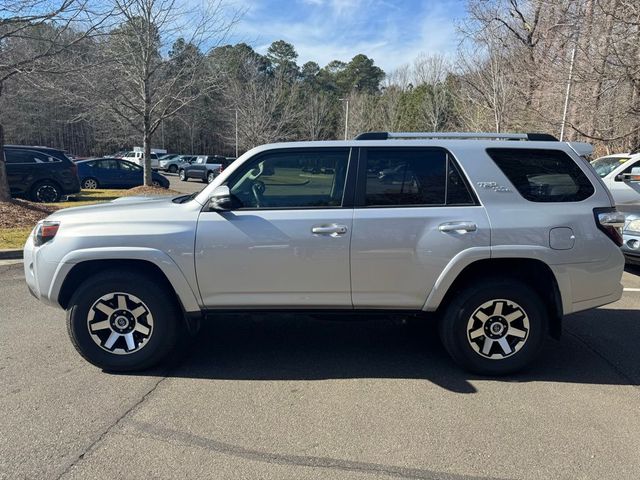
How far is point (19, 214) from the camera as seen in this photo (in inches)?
397

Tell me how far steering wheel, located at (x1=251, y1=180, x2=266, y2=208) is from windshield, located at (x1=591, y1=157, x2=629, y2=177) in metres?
8.91

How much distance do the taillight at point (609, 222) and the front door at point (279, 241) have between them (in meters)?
1.91

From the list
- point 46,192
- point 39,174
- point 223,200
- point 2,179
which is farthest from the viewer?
point 46,192

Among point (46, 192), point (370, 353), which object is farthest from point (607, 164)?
point (46, 192)

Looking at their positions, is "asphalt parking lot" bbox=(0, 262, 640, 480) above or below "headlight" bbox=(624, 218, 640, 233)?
below

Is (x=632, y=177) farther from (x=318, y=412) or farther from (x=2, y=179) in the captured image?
(x=2, y=179)

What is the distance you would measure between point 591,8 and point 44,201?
1710 cm

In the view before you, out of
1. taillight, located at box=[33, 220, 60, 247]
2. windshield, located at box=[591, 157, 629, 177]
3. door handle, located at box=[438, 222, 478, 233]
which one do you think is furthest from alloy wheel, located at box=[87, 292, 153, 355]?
windshield, located at box=[591, 157, 629, 177]

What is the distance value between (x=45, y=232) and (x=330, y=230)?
2.27 metres

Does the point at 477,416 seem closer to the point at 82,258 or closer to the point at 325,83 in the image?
the point at 82,258

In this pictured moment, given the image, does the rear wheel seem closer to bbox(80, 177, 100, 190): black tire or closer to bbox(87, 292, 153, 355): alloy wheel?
bbox(80, 177, 100, 190): black tire

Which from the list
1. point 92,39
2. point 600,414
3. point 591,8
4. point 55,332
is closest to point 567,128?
point 591,8

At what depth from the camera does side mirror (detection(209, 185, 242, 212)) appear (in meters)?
3.57

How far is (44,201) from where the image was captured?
1429cm
